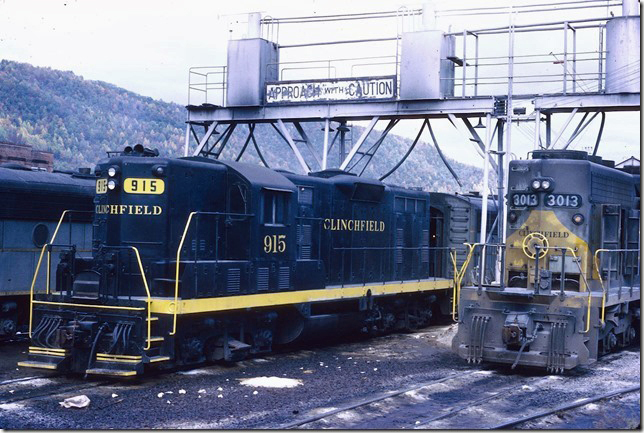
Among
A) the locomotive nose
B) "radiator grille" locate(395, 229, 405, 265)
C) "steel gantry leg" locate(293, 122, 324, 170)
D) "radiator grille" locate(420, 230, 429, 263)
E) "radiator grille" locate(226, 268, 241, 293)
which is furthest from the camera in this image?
"steel gantry leg" locate(293, 122, 324, 170)

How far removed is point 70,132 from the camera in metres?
55.5

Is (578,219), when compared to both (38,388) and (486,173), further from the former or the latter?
(38,388)

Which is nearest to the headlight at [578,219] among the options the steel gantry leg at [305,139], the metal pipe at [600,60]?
the metal pipe at [600,60]

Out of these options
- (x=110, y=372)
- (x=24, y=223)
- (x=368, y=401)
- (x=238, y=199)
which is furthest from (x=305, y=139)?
(x=368, y=401)

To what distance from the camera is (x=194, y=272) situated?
34.6ft

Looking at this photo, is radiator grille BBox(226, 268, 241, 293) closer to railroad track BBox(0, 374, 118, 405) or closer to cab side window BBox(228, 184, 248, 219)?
cab side window BBox(228, 184, 248, 219)

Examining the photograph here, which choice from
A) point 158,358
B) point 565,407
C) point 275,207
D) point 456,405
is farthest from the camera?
point 275,207

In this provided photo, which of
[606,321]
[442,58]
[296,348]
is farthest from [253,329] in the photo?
[442,58]

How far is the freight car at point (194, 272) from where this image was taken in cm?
1011

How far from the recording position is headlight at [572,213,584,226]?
11.9 metres

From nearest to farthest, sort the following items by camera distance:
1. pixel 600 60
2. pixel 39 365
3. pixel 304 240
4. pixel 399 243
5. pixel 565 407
→ pixel 565 407, pixel 39 365, pixel 304 240, pixel 399 243, pixel 600 60

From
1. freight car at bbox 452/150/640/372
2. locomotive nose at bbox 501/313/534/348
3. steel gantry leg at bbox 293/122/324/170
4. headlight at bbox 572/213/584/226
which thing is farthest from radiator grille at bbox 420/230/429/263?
locomotive nose at bbox 501/313/534/348

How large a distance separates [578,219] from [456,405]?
14.8ft

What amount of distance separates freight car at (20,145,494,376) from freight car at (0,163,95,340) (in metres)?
2.59
